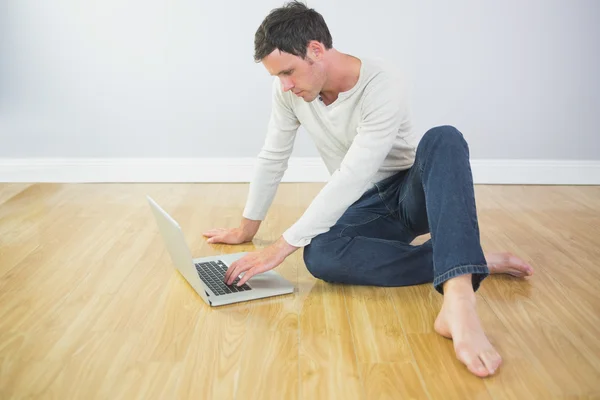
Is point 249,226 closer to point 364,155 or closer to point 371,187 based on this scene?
point 371,187

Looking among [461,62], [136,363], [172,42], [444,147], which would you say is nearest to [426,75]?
[461,62]

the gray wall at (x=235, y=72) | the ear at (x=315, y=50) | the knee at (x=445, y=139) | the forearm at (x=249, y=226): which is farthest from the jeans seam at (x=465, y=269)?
the gray wall at (x=235, y=72)

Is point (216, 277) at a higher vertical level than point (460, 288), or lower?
lower

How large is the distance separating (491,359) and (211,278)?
904mm

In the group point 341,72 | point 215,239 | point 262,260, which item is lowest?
point 215,239

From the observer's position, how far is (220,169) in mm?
3711

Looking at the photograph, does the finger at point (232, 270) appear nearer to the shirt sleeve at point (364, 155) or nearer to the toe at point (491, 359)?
the shirt sleeve at point (364, 155)

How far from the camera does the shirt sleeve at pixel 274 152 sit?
2.38m

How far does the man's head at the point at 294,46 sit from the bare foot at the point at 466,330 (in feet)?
2.21

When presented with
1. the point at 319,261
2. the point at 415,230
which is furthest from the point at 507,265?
the point at 319,261

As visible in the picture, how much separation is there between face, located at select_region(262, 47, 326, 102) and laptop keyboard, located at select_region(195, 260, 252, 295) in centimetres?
59

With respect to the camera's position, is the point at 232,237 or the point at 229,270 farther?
the point at 232,237

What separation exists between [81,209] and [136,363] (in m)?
1.53

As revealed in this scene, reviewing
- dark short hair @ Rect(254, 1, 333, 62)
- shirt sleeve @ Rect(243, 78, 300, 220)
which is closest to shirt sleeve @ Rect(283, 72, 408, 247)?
dark short hair @ Rect(254, 1, 333, 62)
